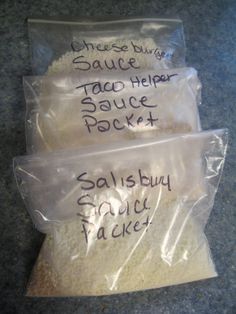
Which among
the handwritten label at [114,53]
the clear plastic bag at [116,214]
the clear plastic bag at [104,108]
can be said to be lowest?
the clear plastic bag at [116,214]

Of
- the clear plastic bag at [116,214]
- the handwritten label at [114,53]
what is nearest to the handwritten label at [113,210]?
the clear plastic bag at [116,214]

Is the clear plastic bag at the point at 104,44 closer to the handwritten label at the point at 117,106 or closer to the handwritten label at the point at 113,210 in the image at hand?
the handwritten label at the point at 117,106

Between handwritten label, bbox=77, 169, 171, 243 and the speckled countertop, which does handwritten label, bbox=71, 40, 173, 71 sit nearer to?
the speckled countertop

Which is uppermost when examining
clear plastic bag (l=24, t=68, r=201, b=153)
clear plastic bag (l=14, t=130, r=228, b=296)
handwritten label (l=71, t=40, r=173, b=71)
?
handwritten label (l=71, t=40, r=173, b=71)

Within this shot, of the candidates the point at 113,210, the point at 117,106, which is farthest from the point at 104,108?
the point at 113,210

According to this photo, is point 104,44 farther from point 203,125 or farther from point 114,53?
point 203,125

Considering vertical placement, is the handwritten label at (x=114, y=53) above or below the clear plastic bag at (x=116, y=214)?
above

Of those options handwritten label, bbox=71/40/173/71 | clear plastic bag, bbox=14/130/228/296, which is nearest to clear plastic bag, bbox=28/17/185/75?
handwritten label, bbox=71/40/173/71
